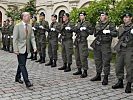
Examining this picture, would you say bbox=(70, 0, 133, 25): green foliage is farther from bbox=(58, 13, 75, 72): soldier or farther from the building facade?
the building facade

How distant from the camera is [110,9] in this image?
11.0m

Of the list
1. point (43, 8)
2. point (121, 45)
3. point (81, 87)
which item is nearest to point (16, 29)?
point (81, 87)

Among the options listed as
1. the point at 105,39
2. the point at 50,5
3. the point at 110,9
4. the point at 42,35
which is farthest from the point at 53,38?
the point at 50,5

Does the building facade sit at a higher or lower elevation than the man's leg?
higher

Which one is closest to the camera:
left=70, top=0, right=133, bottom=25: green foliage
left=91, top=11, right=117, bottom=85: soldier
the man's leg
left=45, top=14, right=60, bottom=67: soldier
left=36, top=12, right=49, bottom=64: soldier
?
the man's leg

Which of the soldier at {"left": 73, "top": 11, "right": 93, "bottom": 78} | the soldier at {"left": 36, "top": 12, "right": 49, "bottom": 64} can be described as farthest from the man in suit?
the soldier at {"left": 36, "top": 12, "right": 49, "bottom": 64}

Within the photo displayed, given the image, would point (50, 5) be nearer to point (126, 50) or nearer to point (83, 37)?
point (83, 37)

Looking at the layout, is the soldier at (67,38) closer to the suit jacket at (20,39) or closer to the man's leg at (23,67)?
the suit jacket at (20,39)

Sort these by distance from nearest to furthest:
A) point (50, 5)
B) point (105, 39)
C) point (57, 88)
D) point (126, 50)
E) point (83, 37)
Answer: point (126, 50) → point (57, 88) → point (105, 39) → point (83, 37) → point (50, 5)

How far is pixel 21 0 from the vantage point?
24.6 metres

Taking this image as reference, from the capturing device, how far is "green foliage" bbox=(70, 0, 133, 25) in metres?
9.90

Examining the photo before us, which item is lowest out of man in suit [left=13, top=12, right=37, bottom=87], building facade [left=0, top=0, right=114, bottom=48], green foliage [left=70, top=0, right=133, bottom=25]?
man in suit [left=13, top=12, right=37, bottom=87]

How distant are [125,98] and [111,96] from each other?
0.31 meters

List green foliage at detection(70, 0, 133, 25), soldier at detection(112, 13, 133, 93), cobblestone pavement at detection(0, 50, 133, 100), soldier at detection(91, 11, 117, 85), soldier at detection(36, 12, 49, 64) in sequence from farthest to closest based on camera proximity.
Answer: soldier at detection(36, 12, 49, 64) < green foliage at detection(70, 0, 133, 25) < soldier at detection(91, 11, 117, 85) < soldier at detection(112, 13, 133, 93) < cobblestone pavement at detection(0, 50, 133, 100)
